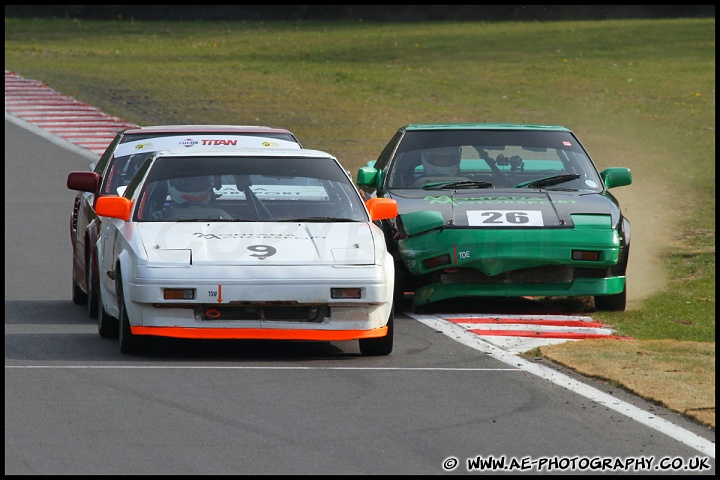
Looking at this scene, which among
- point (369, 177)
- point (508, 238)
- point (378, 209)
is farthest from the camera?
point (369, 177)

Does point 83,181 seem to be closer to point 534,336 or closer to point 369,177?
point 369,177

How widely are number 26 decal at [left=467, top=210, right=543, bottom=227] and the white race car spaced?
1.68m

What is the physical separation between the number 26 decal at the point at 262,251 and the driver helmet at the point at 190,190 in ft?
3.09

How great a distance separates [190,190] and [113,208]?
582 millimetres

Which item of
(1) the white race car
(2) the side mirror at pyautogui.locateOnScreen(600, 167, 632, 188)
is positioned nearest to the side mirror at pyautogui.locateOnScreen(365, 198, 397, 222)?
(1) the white race car

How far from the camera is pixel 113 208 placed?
32.6 ft

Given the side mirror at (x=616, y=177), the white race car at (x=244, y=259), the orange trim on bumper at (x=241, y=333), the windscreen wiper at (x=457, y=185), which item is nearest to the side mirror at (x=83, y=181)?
the white race car at (x=244, y=259)

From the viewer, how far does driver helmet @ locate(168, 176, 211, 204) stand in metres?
10.1

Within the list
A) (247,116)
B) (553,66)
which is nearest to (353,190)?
(247,116)

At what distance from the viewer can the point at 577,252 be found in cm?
1166

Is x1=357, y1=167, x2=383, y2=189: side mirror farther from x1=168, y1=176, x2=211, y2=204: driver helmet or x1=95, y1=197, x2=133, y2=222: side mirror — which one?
x1=95, y1=197, x2=133, y2=222: side mirror

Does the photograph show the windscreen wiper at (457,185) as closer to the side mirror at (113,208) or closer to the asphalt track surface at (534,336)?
the asphalt track surface at (534,336)

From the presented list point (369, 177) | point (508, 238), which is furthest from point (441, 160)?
point (508, 238)

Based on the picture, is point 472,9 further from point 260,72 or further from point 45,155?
point 45,155
